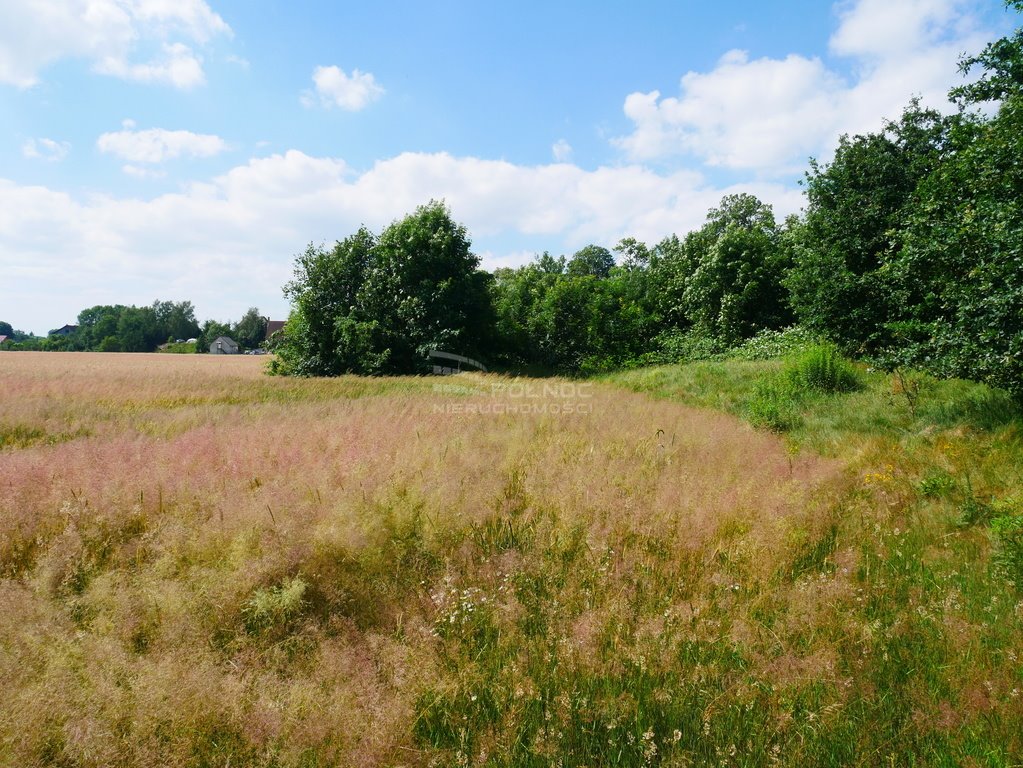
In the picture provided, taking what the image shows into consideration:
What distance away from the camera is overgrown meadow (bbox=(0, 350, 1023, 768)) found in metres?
2.43

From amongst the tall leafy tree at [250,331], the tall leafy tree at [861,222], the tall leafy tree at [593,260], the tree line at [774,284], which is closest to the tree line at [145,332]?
the tall leafy tree at [250,331]

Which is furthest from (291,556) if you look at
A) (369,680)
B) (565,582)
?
(565,582)

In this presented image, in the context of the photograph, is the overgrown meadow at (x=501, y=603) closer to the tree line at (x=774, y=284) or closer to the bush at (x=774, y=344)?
the tree line at (x=774, y=284)

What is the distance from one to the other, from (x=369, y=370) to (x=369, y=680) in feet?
69.0

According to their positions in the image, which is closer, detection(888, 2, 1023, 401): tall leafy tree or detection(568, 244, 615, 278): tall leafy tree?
detection(888, 2, 1023, 401): tall leafy tree

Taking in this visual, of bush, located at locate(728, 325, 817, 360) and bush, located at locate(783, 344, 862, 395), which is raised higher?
bush, located at locate(728, 325, 817, 360)

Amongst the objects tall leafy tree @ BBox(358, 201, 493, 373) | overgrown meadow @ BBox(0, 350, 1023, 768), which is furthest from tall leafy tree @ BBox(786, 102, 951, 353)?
tall leafy tree @ BBox(358, 201, 493, 373)

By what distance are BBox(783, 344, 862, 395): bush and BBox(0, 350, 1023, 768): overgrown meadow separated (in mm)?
5816

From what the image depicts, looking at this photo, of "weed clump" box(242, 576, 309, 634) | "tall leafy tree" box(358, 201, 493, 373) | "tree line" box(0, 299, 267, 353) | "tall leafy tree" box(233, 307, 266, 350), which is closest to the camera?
"weed clump" box(242, 576, 309, 634)

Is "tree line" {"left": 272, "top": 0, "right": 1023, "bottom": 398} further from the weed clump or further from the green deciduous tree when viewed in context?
the weed clump

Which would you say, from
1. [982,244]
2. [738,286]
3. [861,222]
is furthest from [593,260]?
[982,244]

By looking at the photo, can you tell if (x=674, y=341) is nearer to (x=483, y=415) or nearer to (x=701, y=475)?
(x=483, y=415)

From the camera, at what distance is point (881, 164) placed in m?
16.2

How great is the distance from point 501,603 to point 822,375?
12615mm
